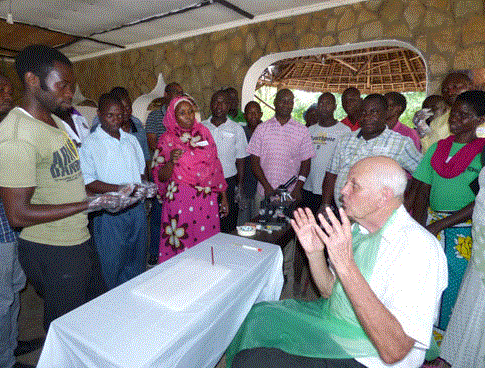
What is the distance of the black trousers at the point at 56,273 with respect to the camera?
4.77ft

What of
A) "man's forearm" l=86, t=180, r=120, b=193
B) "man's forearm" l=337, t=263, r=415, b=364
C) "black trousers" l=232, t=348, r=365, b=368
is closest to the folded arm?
"man's forearm" l=86, t=180, r=120, b=193

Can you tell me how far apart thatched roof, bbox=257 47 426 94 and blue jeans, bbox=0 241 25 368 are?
7.65 m

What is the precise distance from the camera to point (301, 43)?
4.71 metres

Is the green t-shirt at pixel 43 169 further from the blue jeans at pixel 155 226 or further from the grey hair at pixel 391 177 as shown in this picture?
the blue jeans at pixel 155 226

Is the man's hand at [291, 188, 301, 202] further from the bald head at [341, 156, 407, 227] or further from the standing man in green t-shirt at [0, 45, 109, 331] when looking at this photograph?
the standing man in green t-shirt at [0, 45, 109, 331]

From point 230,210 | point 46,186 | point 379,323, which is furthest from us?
point 230,210

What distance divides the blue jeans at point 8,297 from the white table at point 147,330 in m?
0.93

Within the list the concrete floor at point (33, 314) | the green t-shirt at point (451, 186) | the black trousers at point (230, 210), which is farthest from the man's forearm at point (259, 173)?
the green t-shirt at point (451, 186)

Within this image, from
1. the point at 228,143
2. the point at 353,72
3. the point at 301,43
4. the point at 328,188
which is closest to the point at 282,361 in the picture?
the point at 328,188

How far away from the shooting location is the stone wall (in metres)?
3.66

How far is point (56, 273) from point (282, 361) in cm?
116

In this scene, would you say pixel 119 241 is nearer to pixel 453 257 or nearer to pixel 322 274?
pixel 322 274

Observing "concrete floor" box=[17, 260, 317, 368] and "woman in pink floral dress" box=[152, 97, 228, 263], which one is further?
"woman in pink floral dress" box=[152, 97, 228, 263]

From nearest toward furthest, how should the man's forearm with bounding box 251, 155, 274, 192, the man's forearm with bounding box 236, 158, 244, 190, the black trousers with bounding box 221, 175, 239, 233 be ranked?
1. the man's forearm with bounding box 251, 155, 274, 192
2. the black trousers with bounding box 221, 175, 239, 233
3. the man's forearm with bounding box 236, 158, 244, 190
